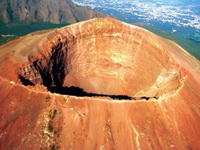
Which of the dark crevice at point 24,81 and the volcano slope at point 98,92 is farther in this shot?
the dark crevice at point 24,81

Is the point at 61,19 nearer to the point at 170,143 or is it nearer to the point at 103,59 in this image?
the point at 103,59

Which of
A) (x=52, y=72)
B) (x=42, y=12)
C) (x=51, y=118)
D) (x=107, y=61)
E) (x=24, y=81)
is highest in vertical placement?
(x=51, y=118)

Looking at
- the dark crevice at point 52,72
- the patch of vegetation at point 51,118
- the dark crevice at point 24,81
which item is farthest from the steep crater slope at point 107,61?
the patch of vegetation at point 51,118

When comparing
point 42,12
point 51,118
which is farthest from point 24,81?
point 42,12

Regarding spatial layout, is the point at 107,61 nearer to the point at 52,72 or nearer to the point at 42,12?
the point at 52,72

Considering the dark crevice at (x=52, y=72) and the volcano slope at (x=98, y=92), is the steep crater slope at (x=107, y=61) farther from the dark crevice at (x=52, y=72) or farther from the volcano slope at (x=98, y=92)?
the volcano slope at (x=98, y=92)

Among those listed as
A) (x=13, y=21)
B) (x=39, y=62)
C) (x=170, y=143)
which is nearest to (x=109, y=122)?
(x=170, y=143)
